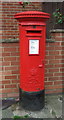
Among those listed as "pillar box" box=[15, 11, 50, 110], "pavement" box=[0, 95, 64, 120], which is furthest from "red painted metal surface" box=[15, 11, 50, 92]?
"pavement" box=[0, 95, 64, 120]

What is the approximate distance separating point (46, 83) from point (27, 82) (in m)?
0.79

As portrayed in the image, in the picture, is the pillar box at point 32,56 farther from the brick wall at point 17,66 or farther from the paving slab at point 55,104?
the brick wall at point 17,66

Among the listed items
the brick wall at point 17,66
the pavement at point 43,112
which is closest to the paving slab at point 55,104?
the pavement at point 43,112

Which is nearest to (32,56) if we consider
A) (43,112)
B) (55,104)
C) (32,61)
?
(32,61)

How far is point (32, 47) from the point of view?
272 centimetres

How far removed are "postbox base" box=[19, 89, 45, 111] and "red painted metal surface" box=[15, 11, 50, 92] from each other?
78mm

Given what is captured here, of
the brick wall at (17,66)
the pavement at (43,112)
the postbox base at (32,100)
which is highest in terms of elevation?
the brick wall at (17,66)

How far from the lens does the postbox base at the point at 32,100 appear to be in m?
2.90

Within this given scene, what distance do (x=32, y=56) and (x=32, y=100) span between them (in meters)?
0.80

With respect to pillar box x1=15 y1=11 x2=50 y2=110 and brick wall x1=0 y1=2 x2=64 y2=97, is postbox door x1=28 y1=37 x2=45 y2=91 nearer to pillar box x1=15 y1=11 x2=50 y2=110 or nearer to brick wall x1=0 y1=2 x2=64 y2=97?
pillar box x1=15 y1=11 x2=50 y2=110

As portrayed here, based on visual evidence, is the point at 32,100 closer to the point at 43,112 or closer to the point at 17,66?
the point at 43,112

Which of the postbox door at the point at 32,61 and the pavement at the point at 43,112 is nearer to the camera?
the postbox door at the point at 32,61

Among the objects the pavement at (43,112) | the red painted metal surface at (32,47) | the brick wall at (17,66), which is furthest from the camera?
the brick wall at (17,66)

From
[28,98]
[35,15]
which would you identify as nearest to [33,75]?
[28,98]
